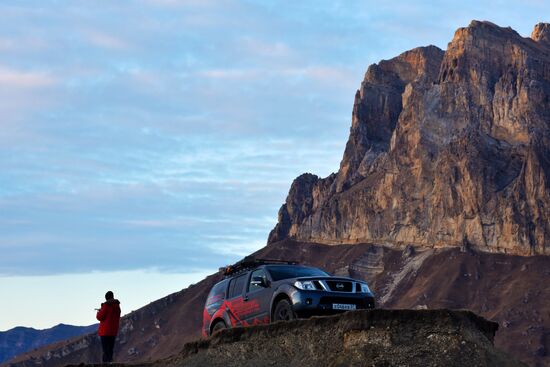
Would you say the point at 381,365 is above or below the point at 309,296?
below

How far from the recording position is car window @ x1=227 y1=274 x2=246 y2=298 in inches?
1252

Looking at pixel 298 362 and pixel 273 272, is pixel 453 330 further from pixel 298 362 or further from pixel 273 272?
pixel 273 272

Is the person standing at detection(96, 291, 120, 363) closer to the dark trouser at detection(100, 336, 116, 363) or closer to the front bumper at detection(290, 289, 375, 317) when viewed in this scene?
the dark trouser at detection(100, 336, 116, 363)

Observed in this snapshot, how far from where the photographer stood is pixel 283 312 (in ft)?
96.7

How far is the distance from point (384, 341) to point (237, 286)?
7992 millimetres

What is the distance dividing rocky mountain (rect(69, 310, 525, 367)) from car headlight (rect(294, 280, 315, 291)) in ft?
5.76

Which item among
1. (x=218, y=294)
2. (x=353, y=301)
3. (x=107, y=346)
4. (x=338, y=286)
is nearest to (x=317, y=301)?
(x=338, y=286)

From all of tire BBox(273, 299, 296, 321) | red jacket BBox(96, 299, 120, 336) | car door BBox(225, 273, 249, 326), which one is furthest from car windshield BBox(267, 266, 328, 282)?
red jacket BBox(96, 299, 120, 336)

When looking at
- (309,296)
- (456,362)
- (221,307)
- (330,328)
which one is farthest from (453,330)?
(221,307)

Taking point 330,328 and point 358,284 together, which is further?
point 358,284

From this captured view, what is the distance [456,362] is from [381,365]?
5.28ft

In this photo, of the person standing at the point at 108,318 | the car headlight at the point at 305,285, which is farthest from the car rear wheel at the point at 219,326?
the car headlight at the point at 305,285

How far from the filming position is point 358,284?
29922mm

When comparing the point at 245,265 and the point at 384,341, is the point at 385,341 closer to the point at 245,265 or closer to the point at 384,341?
the point at 384,341
